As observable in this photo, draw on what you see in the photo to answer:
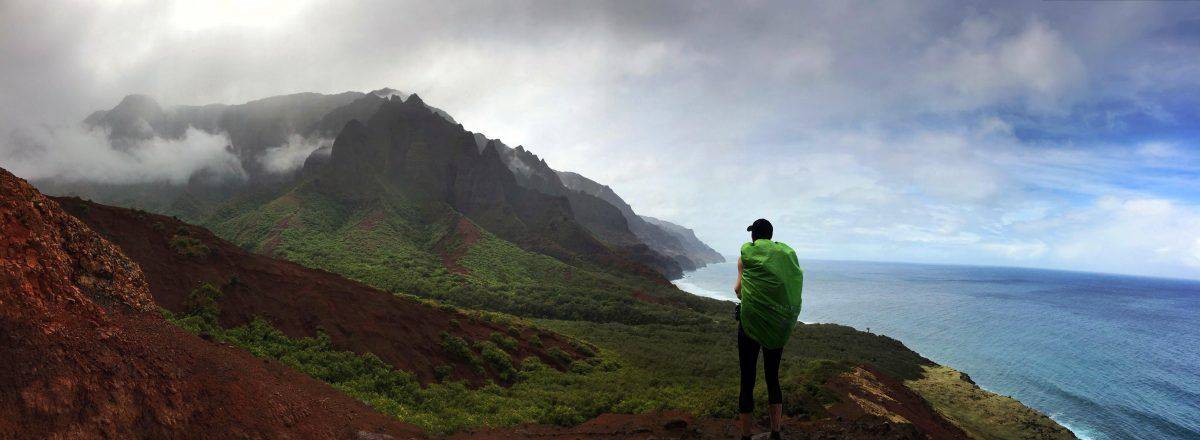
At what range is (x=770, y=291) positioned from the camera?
15.5ft

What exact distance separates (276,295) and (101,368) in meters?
12.7

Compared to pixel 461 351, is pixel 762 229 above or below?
above

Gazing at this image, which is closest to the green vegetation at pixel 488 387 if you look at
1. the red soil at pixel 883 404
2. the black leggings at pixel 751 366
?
the red soil at pixel 883 404

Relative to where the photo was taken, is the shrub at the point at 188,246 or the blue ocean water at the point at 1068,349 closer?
the shrub at the point at 188,246

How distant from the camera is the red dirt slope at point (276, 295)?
51.6 feet

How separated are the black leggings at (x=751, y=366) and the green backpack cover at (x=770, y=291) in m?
0.15

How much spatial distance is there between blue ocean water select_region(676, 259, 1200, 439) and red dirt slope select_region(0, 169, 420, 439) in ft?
162

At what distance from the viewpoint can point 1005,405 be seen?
→ 2736 cm

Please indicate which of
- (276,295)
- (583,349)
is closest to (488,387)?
(276,295)

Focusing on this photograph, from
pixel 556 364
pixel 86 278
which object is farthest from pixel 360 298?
pixel 86 278

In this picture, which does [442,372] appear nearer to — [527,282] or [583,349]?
[583,349]

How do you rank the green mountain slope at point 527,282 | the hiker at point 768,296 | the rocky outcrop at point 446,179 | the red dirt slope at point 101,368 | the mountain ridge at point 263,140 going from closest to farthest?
the hiker at point 768,296
the red dirt slope at point 101,368
the green mountain slope at point 527,282
the rocky outcrop at point 446,179
the mountain ridge at point 263,140

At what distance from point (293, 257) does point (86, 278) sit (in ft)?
199

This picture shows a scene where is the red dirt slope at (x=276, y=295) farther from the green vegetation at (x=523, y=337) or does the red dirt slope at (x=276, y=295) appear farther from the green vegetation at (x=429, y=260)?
the green vegetation at (x=429, y=260)
